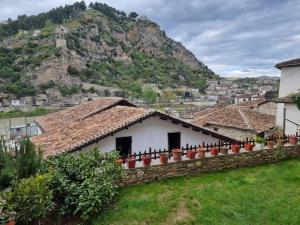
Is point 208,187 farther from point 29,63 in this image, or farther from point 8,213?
point 29,63

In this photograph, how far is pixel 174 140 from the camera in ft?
53.5

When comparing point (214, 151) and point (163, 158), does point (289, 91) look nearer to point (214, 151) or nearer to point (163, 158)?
point (214, 151)

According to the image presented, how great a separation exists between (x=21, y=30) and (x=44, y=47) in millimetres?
52375

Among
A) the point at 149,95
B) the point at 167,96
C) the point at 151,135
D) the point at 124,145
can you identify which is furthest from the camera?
the point at 167,96

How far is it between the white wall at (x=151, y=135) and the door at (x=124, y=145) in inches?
5.8

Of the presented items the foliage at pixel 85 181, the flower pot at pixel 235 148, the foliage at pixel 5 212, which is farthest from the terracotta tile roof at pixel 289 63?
the foliage at pixel 5 212

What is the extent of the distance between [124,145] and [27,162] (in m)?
5.70

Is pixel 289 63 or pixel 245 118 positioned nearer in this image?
pixel 289 63

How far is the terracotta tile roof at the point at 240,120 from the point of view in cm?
2855

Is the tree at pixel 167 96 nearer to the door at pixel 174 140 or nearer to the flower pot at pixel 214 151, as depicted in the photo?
the door at pixel 174 140

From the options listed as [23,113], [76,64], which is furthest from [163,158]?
[76,64]

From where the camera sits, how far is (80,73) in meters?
145

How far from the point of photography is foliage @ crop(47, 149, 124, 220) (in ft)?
30.1

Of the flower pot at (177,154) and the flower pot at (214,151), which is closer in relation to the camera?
the flower pot at (177,154)
